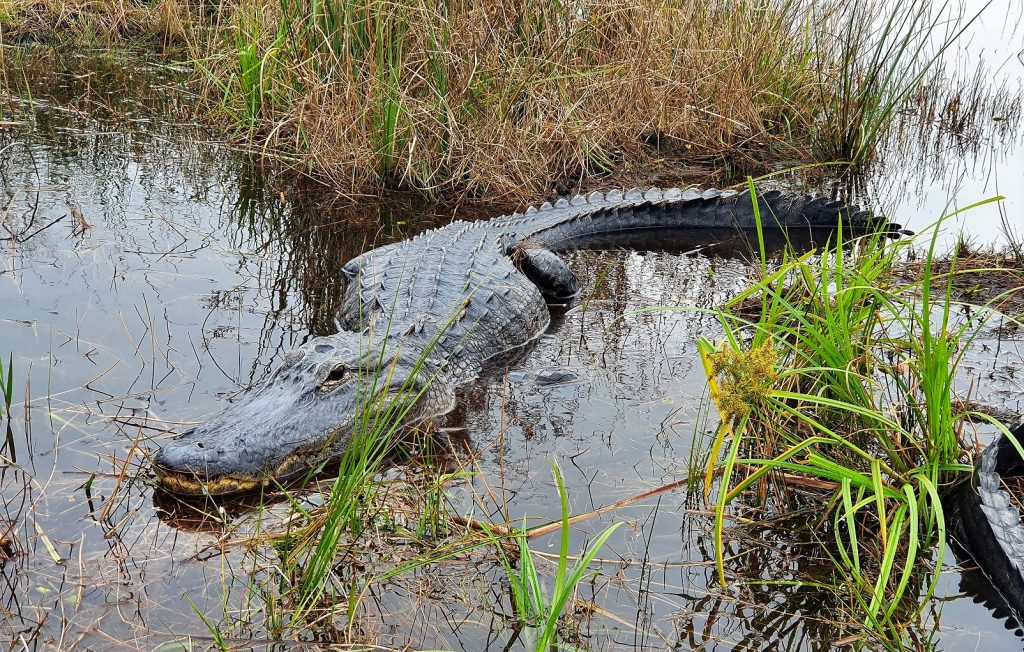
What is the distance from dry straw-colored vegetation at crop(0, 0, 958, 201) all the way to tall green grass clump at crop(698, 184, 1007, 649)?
336 centimetres

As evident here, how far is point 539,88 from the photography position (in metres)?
6.48

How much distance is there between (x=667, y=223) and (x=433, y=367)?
110 inches

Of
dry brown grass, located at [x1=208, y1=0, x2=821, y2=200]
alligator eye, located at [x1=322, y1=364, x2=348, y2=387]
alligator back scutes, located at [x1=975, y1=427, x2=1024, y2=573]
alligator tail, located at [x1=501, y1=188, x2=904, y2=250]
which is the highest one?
dry brown grass, located at [x1=208, y1=0, x2=821, y2=200]

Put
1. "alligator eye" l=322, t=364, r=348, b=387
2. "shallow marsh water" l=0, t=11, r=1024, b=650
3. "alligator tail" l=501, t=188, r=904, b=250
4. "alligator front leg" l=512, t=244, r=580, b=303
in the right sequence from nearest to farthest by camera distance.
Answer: "shallow marsh water" l=0, t=11, r=1024, b=650
"alligator eye" l=322, t=364, r=348, b=387
"alligator front leg" l=512, t=244, r=580, b=303
"alligator tail" l=501, t=188, r=904, b=250

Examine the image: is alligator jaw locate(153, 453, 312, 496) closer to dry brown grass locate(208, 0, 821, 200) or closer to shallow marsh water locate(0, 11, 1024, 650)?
shallow marsh water locate(0, 11, 1024, 650)

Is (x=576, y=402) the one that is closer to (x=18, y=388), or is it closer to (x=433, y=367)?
(x=433, y=367)

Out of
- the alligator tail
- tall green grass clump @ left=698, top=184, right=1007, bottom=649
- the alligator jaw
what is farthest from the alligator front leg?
the alligator jaw

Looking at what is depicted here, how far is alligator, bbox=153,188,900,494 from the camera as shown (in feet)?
10.2

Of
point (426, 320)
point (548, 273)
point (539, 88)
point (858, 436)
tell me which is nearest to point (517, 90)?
point (539, 88)

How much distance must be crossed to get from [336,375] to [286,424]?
1.24ft

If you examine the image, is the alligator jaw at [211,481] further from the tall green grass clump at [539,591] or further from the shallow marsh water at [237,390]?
the tall green grass clump at [539,591]

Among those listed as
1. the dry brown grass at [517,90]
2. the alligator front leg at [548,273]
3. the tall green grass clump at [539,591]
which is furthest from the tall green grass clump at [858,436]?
the dry brown grass at [517,90]

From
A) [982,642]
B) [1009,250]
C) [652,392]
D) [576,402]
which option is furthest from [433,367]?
[1009,250]

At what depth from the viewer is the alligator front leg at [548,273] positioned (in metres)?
5.36
